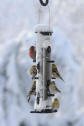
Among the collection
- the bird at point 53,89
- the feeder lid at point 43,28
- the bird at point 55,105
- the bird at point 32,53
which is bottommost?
the bird at point 55,105

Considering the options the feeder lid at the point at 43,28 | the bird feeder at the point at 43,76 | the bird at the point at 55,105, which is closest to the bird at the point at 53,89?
the bird feeder at the point at 43,76

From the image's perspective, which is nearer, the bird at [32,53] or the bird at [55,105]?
the bird at [55,105]

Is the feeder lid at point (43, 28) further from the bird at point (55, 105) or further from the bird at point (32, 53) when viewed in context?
the bird at point (55, 105)

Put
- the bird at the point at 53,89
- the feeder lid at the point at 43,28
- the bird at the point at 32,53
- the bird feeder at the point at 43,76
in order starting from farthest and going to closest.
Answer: the bird at the point at 32,53 → the bird feeder at the point at 43,76 → the bird at the point at 53,89 → the feeder lid at the point at 43,28

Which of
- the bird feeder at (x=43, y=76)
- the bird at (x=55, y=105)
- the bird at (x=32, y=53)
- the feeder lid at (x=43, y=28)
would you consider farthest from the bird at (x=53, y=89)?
the feeder lid at (x=43, y=28)

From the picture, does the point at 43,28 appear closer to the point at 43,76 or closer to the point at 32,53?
the point at 32,53

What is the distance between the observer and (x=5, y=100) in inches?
1564

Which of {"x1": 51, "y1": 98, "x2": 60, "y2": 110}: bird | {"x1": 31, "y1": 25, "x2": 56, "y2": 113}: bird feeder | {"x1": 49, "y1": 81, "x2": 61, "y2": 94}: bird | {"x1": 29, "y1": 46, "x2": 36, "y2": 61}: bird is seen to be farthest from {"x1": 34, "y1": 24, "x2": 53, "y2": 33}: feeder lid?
{"x1": 51, "y1": 98, "x2": 60, "y2": 110}: bird

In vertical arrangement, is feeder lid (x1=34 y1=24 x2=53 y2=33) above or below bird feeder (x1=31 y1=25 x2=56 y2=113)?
above

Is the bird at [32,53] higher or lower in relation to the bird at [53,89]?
higher

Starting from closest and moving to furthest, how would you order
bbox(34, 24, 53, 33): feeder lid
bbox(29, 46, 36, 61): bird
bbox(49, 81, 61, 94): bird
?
bbox(34, 24, 53, 33): feeder lid
bbox(49, 81, 61, 94): bird
bbox(29, 46, 36, 61): bird

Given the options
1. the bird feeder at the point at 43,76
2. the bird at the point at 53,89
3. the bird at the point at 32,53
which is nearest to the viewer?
the bird at the point at 53,89

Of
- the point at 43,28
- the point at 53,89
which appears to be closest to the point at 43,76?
the point at 53,89

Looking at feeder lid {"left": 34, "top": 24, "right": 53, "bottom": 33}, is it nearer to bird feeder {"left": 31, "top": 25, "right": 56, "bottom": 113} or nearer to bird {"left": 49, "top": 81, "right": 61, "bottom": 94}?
bird feeder {"left": 31, "top": 25, "right": 56, "bottom": 113}
